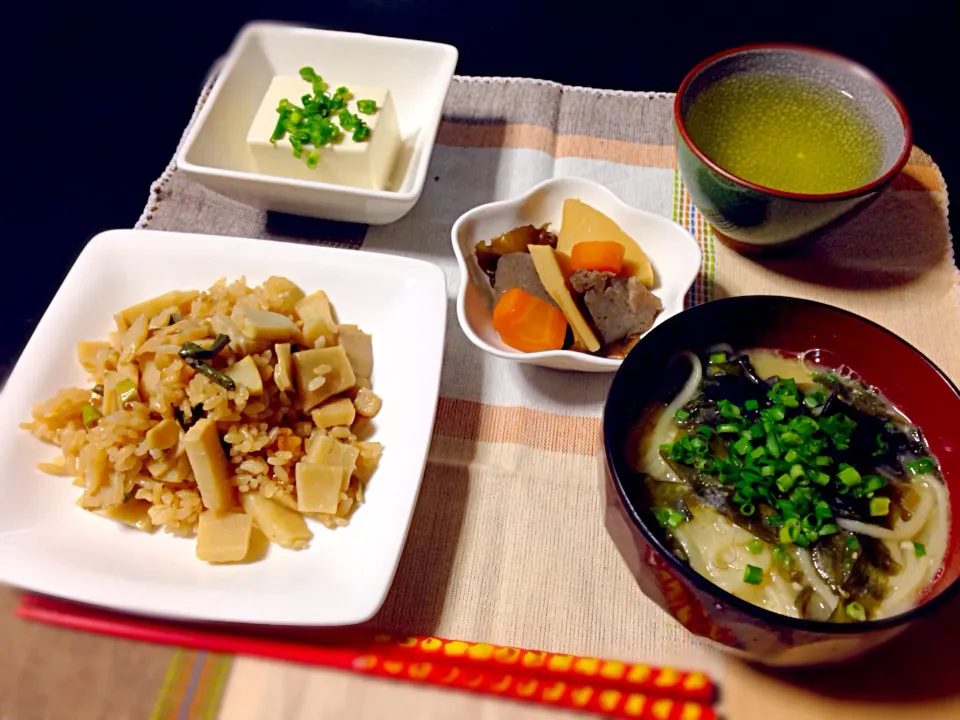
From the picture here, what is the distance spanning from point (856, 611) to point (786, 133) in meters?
1.07

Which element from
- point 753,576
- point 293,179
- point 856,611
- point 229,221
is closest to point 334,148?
point 293,179

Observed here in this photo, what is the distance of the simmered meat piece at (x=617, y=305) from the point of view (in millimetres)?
1425

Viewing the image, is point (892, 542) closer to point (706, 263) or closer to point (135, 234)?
point (706, 263)

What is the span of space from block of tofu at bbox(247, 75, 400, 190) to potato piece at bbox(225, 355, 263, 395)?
0.58 m

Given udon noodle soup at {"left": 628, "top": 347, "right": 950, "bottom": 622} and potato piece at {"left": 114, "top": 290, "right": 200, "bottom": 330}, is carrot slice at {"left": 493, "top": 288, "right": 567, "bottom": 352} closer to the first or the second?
udon noodle soup at {"left": 628, "top": 347, "right": 950, "bottom": 622}

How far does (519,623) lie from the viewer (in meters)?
1.20

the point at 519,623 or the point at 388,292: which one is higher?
the point at 388,292

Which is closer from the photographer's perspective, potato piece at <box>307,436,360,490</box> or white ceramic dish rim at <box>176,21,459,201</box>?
potato piece at <box>307,436,360,490</box>

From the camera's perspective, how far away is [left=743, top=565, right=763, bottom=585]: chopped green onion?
1.02 m

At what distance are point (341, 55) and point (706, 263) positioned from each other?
1.11 metres

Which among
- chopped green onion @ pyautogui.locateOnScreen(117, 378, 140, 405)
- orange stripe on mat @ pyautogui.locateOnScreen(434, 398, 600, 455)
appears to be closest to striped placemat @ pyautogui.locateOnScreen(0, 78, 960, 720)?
orange stripe on mat @ pyautogui.locateOnScreen(434, 398, 600, 455)

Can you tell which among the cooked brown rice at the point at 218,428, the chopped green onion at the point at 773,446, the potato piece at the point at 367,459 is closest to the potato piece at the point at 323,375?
the cooked brown rice at the point at 218,428

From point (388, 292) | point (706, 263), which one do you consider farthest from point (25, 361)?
point (706, 263)

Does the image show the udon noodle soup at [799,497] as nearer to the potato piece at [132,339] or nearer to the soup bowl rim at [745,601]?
the soup bowl rim at [745,601]
